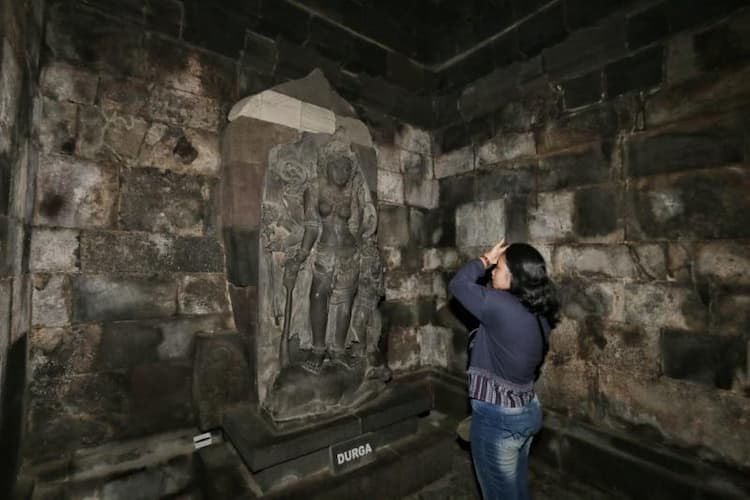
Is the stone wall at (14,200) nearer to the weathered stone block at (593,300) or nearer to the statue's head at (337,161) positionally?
the statue's head at (337,161)

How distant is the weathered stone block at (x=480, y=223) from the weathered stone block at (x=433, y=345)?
115cm

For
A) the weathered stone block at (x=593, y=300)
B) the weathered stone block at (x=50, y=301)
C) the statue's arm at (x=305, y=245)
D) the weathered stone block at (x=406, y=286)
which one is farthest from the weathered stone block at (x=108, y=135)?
the weathered stone block at (x=593, y=300)

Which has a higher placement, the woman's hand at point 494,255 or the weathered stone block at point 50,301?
the woman's hand at point 494,255

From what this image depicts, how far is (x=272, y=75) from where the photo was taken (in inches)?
132

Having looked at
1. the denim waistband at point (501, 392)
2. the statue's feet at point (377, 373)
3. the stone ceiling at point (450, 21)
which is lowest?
the statue's feet at point (377, 373)

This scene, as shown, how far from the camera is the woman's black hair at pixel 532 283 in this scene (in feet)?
6.39

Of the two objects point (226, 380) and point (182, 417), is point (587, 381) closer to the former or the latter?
point (226, 380)

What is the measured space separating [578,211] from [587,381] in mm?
1508

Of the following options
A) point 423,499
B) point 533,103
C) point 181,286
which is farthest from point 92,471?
point 533,103

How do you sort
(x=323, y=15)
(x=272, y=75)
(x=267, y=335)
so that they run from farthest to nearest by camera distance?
(x=323, y=15) < (x=272, y=75) < (x=267, y=335)

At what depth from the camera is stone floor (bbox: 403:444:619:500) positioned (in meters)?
2.72

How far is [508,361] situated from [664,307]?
166 cm

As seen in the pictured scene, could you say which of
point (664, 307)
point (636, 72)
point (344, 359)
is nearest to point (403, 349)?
point (344, 359)

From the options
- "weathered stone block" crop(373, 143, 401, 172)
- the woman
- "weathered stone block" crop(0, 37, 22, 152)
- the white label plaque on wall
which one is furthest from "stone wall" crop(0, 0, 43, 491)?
"weathered stone block" crop(373, 143, 401, 172)
